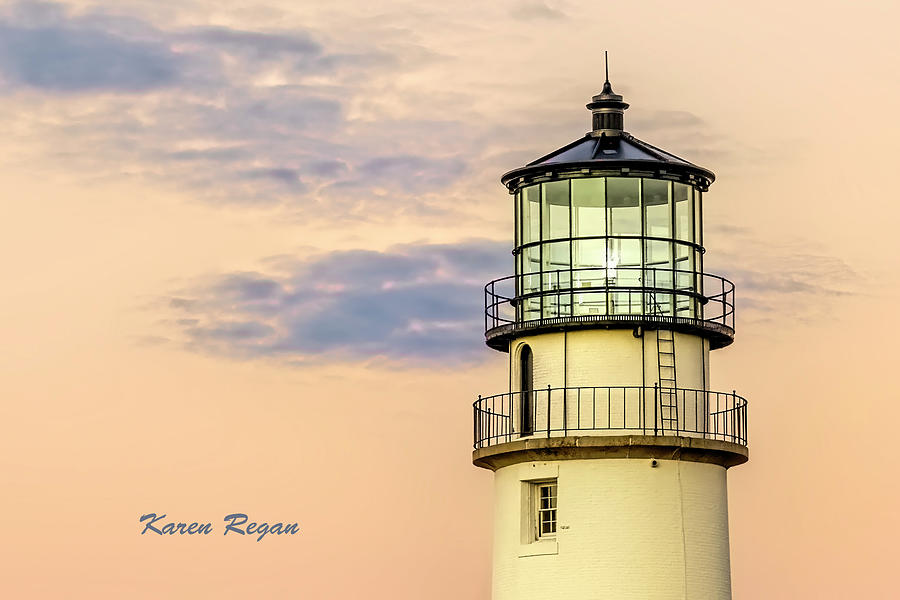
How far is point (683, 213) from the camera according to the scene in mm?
51250

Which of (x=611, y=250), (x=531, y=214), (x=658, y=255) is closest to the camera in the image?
(x=611, y=250)

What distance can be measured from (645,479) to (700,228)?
6131mm

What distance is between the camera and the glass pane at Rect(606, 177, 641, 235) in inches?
1997

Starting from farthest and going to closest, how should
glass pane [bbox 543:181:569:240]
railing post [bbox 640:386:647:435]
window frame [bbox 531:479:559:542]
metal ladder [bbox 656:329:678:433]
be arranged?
glass pane [bbox 543:181:569:240] < window frame [bbox 531:479:559:542] < metal ladder [bbox 656:329:678:433] < railing post [bbox 640:386:647:435]

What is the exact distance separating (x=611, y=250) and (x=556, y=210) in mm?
1621

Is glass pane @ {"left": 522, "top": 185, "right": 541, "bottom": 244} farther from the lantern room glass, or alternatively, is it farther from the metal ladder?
the metal ladder

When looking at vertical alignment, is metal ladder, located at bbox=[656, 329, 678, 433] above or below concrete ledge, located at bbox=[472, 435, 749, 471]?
above

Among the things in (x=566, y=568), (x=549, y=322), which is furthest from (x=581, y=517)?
(x=549, y=322)

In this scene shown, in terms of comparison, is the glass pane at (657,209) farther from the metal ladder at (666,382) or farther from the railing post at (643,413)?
the railing post at (643,413)

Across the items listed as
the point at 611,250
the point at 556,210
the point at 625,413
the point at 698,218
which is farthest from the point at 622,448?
the point at 698,218

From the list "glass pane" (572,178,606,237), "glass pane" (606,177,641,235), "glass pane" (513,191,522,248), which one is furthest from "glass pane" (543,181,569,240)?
"glass pane" (606,177,641,235)

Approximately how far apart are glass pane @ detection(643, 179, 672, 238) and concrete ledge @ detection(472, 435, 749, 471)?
4.74 m

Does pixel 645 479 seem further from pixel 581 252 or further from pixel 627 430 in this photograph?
pixel 581 252

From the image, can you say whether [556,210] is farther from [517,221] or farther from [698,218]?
[698,218]
